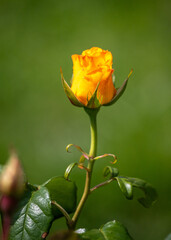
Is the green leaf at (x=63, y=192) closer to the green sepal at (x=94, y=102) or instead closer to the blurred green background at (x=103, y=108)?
the green sepal at (x=94, y=102)

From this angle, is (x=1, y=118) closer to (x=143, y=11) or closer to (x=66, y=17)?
(x=66, y=17)

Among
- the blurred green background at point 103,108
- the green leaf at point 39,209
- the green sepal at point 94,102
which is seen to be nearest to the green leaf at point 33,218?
the green leaf at point 39,209

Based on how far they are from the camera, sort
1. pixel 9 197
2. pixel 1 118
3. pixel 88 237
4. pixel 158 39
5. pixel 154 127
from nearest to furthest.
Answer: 1. pixel 9 197
2. pixel 88 237
3. pixel 154 127
4. pixel 1 118
5. pixel 158 39

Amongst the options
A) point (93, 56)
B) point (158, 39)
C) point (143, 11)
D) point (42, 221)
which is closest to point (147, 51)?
point (158, 39)

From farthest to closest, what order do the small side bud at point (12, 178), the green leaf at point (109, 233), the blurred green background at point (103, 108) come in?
the blurred green background at point (103, 108)
the green leaf at point (109, 233)
the small side bud at point (12, 178)

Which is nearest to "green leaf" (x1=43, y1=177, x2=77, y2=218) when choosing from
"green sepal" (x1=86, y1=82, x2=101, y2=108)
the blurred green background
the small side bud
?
"green sepal" (x1=86, y1=82, x2=101, y2=108)

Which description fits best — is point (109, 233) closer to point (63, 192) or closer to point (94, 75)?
point (63, 192)
